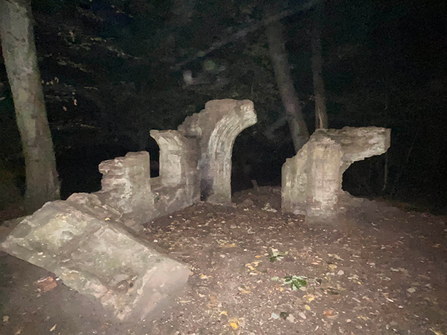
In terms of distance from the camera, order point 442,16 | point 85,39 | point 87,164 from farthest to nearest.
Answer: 1. point 87,164
2. point 442,16
3. point 85,39

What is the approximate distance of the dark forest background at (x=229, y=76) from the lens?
30.7 ft

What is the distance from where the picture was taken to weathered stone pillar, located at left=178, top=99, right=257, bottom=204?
6.37 metres

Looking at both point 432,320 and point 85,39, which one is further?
point 85,39

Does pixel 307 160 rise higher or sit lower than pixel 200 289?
higher

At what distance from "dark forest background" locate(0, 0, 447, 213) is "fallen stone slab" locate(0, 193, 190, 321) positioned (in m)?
6.18

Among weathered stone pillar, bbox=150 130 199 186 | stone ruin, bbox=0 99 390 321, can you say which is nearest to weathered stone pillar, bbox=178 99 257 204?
stone ruin, bbox=0 99 390 321

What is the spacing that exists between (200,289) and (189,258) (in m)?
0.74

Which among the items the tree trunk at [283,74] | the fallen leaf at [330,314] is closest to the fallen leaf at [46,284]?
the fallen leaf at [330,314]

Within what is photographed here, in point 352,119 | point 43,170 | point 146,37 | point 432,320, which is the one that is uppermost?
point 146,37

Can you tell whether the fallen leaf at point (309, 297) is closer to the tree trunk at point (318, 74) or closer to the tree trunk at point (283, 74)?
the tree trunk at point (283, 74)

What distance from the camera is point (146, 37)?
10219mm

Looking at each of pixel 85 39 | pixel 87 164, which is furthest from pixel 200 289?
pixel 87 164

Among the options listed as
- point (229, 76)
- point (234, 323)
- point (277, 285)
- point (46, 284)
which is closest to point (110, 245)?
point (46, 284)

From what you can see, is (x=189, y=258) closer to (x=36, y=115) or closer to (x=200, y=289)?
(x=200, y=289)
